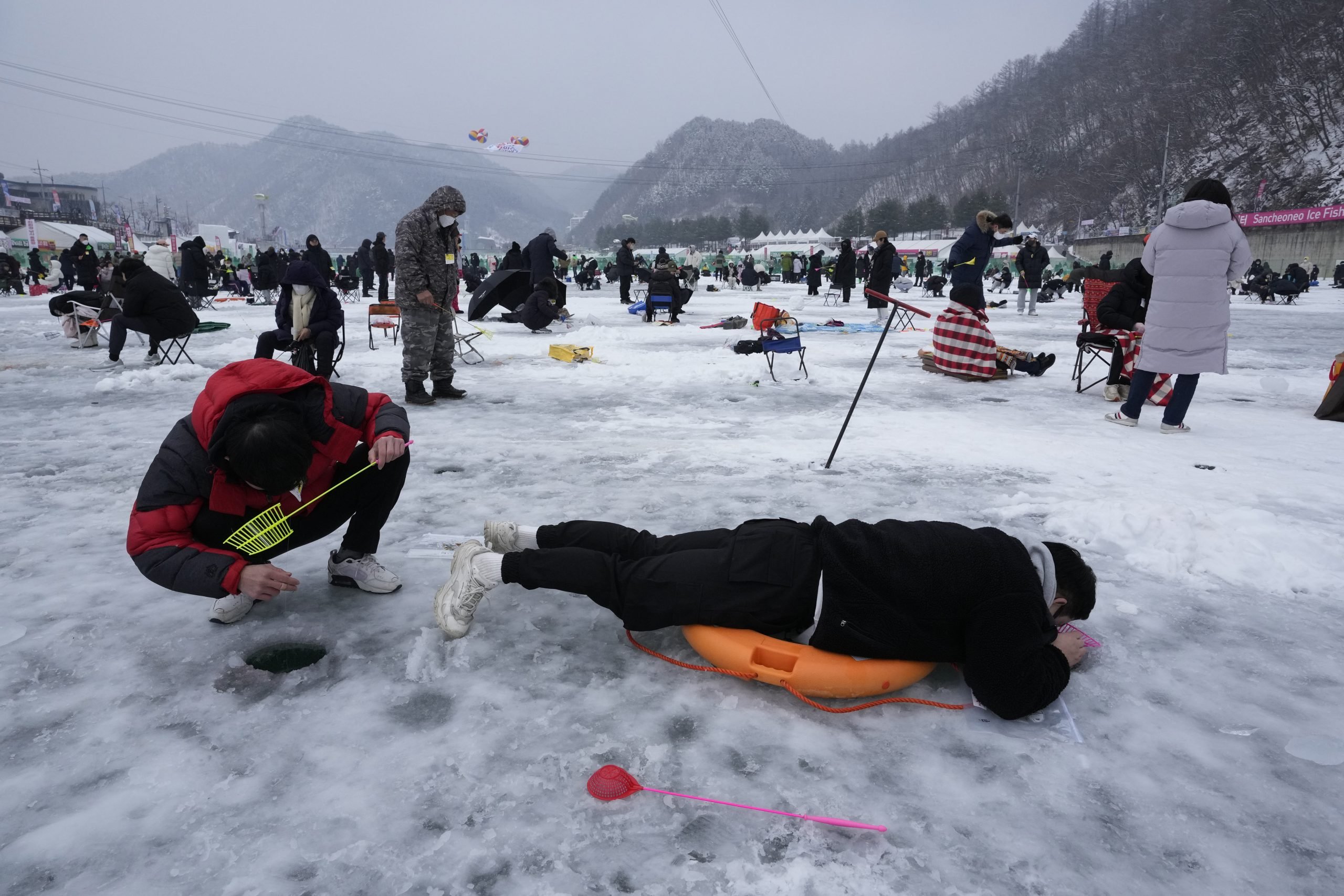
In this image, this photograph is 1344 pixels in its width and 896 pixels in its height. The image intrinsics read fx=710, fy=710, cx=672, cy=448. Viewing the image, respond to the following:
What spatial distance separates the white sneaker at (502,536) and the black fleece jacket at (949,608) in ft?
3.95

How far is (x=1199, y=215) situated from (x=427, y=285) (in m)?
5.92

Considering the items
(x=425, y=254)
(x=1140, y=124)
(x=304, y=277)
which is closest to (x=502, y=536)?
(x=425, y=254)

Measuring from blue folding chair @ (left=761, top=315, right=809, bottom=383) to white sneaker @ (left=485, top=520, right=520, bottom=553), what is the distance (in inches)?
197

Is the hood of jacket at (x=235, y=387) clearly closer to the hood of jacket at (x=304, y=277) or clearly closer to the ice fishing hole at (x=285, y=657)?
the ice fishing hole at (x=285, y=657)

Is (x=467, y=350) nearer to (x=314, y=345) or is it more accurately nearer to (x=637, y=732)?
(x=314, y=345)

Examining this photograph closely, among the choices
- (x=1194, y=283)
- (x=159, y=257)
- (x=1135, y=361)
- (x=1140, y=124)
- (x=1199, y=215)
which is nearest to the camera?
(x=1199, y=215)

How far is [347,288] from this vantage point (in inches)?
717

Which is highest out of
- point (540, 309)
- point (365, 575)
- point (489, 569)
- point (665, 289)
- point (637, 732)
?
point (665, 289)

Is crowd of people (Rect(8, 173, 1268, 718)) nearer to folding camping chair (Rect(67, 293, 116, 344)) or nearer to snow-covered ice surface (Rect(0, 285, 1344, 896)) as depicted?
snow-covered ice surface (Rect(0, 285, 1344, 896))

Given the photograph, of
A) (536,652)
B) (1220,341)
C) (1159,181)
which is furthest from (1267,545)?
(1159,181)

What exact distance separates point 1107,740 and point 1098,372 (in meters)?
7.43

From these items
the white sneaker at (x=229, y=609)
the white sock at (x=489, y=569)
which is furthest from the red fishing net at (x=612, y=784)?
the white sneaker at (x=229, y=609)

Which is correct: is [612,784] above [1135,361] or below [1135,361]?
below

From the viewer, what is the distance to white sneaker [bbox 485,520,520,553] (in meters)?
2.69
